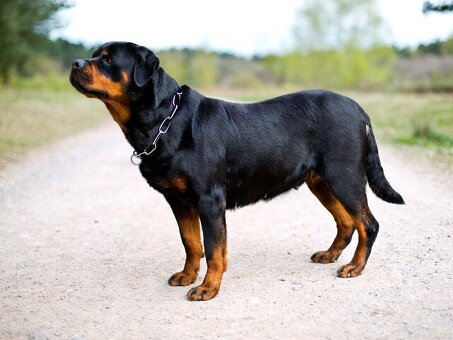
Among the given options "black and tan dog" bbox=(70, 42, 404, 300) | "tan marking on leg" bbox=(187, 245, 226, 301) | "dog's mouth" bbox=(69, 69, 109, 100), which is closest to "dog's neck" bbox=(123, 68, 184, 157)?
"black and tan dog" bbox=(70, 42, 404, 300)

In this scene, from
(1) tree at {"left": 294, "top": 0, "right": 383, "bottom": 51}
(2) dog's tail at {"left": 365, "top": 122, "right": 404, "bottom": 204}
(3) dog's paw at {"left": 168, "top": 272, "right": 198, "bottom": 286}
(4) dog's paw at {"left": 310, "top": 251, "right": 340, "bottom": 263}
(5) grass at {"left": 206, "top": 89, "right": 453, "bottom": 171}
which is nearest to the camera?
(3) dog's paw at {"left": 168, "top": 272, "right": 198, "bottom": 286}

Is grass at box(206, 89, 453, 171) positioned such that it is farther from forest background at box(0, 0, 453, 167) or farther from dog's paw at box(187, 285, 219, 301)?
dog's paw at box(187, 285, 219, 301)

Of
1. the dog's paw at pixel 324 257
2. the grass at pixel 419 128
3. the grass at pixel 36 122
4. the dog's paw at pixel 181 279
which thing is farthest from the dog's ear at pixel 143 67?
the grass at pixel 36 122

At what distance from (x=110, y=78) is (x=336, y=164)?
2.07 metres

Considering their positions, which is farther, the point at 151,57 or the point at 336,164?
the point at 336,164

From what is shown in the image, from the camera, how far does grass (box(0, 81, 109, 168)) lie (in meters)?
13.8

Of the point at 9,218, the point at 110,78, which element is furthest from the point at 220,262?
the point at 9,218

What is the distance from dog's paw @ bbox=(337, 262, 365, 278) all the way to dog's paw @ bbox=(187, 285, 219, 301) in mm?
1146

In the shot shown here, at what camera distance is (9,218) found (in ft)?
22.9

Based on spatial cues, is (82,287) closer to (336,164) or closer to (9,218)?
(336,164)

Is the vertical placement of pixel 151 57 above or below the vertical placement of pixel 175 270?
above

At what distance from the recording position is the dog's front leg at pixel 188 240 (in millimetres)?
4656

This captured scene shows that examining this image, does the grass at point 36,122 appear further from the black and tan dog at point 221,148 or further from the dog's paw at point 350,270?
the dog's paw at point 350,270

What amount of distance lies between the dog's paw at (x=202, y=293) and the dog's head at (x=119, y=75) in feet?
4.92
